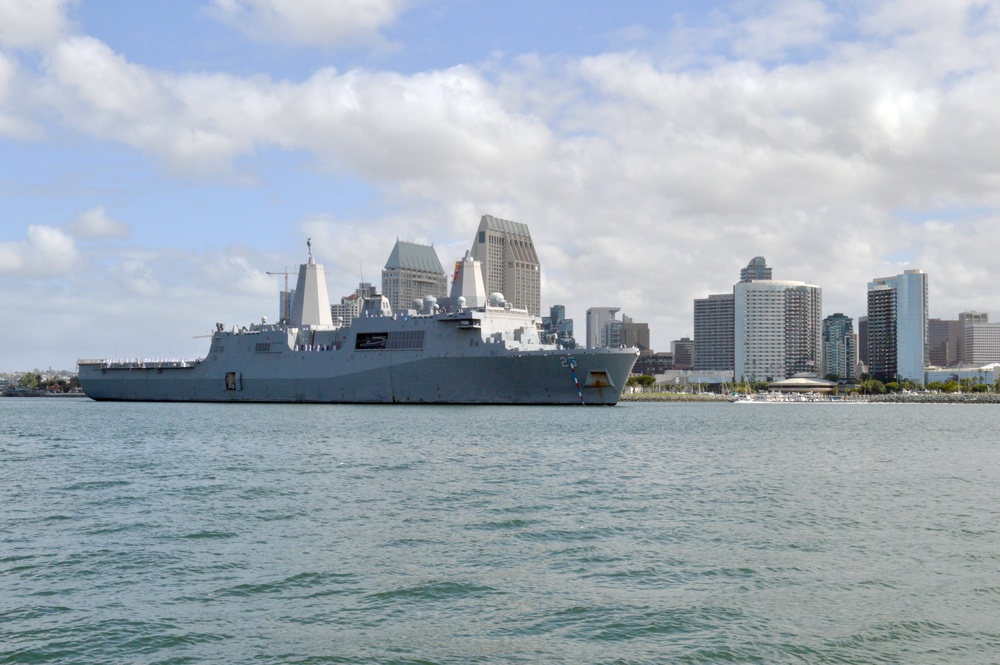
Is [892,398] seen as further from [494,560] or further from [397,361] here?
[494,560]

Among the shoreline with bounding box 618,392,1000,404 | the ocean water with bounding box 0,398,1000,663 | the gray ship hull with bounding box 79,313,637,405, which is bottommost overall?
the shoreline with bounding box 618,392,1000,404

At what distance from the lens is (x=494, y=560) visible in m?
13.1

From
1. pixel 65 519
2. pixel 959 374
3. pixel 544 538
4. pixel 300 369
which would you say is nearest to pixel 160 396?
pixel 300 369

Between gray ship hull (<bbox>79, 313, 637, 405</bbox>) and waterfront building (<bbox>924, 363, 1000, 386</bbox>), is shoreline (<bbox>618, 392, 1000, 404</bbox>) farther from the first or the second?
gray ship hull (<bbox>79, 313, 637, 405</bbox>)

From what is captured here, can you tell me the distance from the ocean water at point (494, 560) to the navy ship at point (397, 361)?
2967cm

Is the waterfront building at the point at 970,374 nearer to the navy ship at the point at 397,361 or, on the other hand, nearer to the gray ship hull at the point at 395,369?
the navy ship at the point at 397,361

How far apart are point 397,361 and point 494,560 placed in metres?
49.0

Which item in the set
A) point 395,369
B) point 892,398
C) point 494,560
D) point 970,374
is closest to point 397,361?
point 395,369

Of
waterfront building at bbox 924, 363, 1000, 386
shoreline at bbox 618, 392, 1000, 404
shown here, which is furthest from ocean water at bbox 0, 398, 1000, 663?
waterfront building at bbox 924, 363, 1000, 386

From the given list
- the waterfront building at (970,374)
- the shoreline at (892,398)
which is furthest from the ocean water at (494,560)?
the waterfront building at (970,374)

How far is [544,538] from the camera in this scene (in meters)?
14.7

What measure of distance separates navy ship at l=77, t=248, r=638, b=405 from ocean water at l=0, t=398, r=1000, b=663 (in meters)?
29.7

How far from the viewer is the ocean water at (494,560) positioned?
9.49 meters

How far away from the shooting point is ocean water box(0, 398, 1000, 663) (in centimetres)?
949
